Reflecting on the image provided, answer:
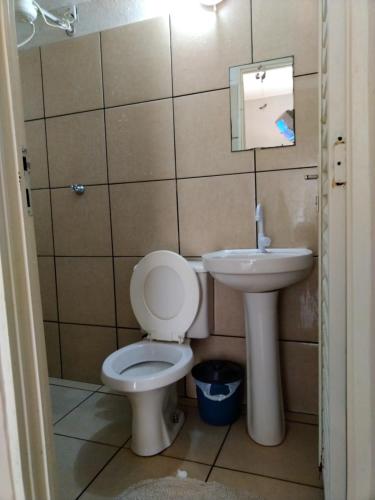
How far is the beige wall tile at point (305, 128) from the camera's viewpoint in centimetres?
150

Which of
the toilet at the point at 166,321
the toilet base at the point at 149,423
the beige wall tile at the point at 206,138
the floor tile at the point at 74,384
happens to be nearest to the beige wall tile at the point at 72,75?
the beige wall tile at the point at 206,138

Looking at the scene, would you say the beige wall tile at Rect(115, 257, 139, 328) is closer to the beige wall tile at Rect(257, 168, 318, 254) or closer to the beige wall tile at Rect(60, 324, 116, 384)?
the beige wall tile at Rect(60, 324, 116, 384)

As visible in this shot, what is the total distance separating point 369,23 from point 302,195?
107 cm

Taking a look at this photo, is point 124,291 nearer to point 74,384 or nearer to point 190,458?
point 74,384

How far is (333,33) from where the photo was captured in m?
0.60

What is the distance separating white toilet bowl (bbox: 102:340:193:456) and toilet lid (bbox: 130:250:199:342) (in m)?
0.08

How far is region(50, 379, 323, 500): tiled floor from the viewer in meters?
1.26

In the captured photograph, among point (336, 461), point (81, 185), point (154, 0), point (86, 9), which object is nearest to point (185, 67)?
point (154, 0)

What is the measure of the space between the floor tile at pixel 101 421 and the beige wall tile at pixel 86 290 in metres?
0.43

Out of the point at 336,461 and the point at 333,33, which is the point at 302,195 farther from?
the point at 336,461

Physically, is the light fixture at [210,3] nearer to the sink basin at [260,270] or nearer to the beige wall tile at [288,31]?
the beige wall tile at [288,31]

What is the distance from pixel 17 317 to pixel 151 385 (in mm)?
802

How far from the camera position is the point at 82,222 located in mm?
1983

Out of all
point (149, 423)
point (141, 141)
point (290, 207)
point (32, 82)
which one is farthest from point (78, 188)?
point (149, 423)
